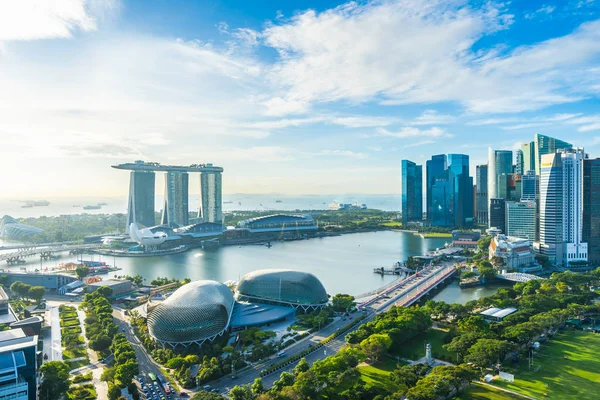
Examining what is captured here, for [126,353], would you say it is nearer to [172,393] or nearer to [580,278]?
[172,393]

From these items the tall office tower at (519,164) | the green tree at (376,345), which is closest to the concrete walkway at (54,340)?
the green tree at (376,345)

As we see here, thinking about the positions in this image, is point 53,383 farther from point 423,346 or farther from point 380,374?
point 423,346

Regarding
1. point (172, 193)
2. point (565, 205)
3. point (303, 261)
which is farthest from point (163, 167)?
point (565, 205)

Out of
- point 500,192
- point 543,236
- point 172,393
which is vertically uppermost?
point 500,192

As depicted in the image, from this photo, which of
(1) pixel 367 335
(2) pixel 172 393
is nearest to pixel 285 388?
(2) pixel 172 393

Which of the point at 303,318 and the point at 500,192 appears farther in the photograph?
the point at 500,192

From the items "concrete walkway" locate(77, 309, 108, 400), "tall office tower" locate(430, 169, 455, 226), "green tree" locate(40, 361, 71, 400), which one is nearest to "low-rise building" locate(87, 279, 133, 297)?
"concrete walkway" locate(77, 309, 108, 400)

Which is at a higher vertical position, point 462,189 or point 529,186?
point 462,189

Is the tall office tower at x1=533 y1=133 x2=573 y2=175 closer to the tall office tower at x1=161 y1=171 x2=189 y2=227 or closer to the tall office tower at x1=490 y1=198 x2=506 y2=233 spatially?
the tall office tower at x1=490 y1=198 x2=506 y2=233

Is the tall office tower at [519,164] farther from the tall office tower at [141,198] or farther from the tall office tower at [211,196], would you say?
the tall office tower at [141,198]
